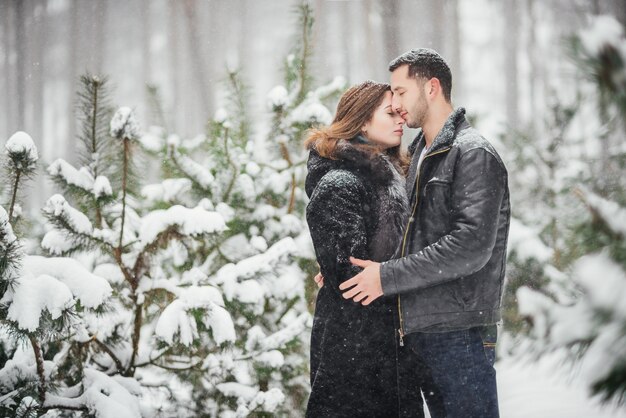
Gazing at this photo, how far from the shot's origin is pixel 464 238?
181cm

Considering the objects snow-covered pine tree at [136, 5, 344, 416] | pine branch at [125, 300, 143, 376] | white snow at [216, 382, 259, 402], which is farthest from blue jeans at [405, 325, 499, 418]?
pine branch at [125, 300, 143, 376]

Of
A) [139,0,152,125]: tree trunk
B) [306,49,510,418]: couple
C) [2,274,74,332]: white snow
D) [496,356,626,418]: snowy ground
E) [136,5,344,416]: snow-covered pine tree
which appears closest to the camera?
[2,274,74,332]: white snow

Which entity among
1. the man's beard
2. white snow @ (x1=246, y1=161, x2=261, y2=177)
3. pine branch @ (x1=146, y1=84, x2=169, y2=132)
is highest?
pine branch @ (x1=146, y1=84, x2=169, y2=132)

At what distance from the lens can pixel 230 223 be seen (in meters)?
3.11

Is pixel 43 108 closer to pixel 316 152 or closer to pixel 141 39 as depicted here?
pixel 141 39

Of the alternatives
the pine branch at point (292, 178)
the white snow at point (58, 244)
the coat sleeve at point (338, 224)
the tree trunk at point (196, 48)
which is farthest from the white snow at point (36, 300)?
the tree trunk at point (196, 48)

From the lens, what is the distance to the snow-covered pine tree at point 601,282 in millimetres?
741

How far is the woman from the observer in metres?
2.01

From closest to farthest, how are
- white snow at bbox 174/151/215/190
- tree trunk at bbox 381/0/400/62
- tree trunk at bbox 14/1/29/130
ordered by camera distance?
1. white snow at bbox 174/151/215/190
2. tree trunk at bbox 381/0/400/62
3. tree trunk at bbox 14/1/29/130

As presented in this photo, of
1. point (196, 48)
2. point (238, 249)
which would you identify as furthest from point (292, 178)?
point (196, 48)

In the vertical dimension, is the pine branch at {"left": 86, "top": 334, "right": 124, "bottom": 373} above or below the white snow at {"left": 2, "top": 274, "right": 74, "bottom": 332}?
below

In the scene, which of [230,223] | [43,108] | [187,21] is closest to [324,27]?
[187,21]

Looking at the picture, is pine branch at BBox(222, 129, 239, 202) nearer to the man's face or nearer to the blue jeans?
the man's face

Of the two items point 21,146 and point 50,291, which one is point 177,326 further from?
point 21,146
